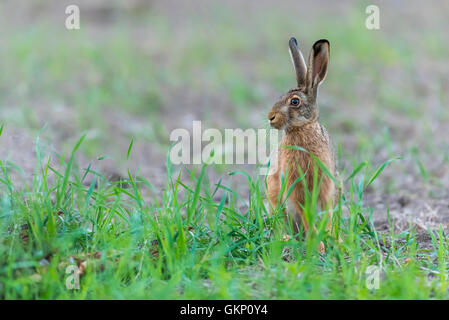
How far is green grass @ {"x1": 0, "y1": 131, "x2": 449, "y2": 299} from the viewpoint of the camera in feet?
10.5

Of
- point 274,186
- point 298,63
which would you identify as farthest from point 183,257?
point 298,63

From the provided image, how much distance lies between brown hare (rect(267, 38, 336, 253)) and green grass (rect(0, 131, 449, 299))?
1.40 feet

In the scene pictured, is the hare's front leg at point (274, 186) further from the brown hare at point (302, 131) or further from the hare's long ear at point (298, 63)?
the hare's long ear at point (298, 63)

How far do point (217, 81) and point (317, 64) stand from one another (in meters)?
4.99

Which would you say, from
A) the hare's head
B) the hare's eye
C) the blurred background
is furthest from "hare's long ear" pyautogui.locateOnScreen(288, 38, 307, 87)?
the blurred background

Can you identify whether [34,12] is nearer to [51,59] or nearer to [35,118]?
[51,59]

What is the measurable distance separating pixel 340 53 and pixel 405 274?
7.09 m

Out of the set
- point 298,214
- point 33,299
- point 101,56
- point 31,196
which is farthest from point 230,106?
point 33,299

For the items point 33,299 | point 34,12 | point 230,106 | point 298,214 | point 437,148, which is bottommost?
point 33,299

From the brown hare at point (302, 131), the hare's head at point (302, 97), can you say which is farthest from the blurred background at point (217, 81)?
the hare's head at point (302, 97)

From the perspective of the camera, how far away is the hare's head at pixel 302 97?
4.29 metres

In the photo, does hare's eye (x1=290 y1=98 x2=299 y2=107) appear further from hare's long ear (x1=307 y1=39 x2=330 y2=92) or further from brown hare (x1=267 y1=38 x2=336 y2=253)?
hare's long ear (x1=307 y1=39 x2=330 y2=92)

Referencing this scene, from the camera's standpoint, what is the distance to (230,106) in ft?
28.3

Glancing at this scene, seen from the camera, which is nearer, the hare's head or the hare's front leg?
the hare's head
